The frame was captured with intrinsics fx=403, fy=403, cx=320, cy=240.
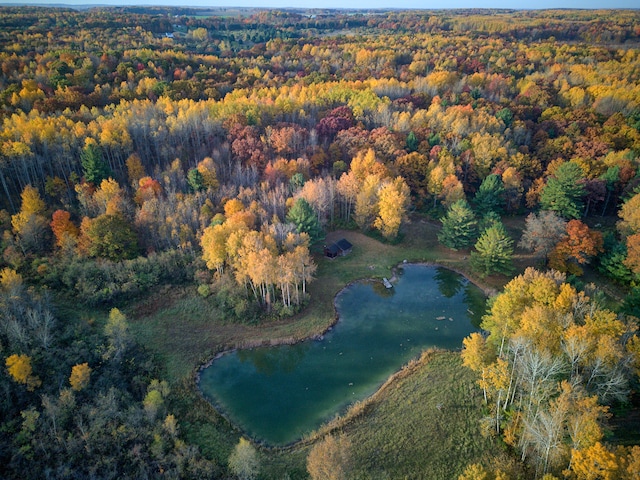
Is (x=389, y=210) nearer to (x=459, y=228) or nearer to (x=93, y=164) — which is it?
(x=459, y=228)

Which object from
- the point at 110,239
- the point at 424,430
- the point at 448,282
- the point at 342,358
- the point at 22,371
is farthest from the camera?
the point at 448,282

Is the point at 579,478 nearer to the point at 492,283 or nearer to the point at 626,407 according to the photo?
the point at 626,407

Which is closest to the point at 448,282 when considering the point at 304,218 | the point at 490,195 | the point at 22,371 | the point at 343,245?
the point at 343,245

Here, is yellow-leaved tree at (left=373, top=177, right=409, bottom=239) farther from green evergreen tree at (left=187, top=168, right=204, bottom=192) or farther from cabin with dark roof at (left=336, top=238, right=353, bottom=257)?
green evergreen tree at (left=187, top=168, right=204, bottom=192)

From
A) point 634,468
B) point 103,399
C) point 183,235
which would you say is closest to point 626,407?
point 634,468

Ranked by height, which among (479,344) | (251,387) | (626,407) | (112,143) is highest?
(112,143)
